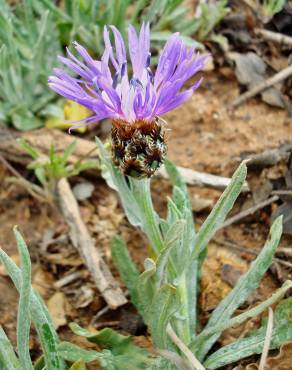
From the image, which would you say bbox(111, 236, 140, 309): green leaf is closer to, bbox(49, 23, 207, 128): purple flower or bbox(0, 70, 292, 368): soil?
bbox(0, 70, 292, 368): soil

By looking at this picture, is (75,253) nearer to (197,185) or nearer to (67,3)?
(197,185)

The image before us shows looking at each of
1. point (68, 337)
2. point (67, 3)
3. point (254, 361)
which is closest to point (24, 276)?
point (68, 337)

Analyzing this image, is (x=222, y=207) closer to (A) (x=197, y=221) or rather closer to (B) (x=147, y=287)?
(B) (x=147, y=287)

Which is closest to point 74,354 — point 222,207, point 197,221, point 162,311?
point 162,311

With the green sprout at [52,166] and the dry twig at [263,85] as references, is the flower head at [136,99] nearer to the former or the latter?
the green sprout at [52,166]

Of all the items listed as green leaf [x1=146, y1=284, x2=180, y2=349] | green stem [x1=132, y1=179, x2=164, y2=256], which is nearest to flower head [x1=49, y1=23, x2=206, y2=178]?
green stem [x1=132, y1=179, x2=164, y2=256]
